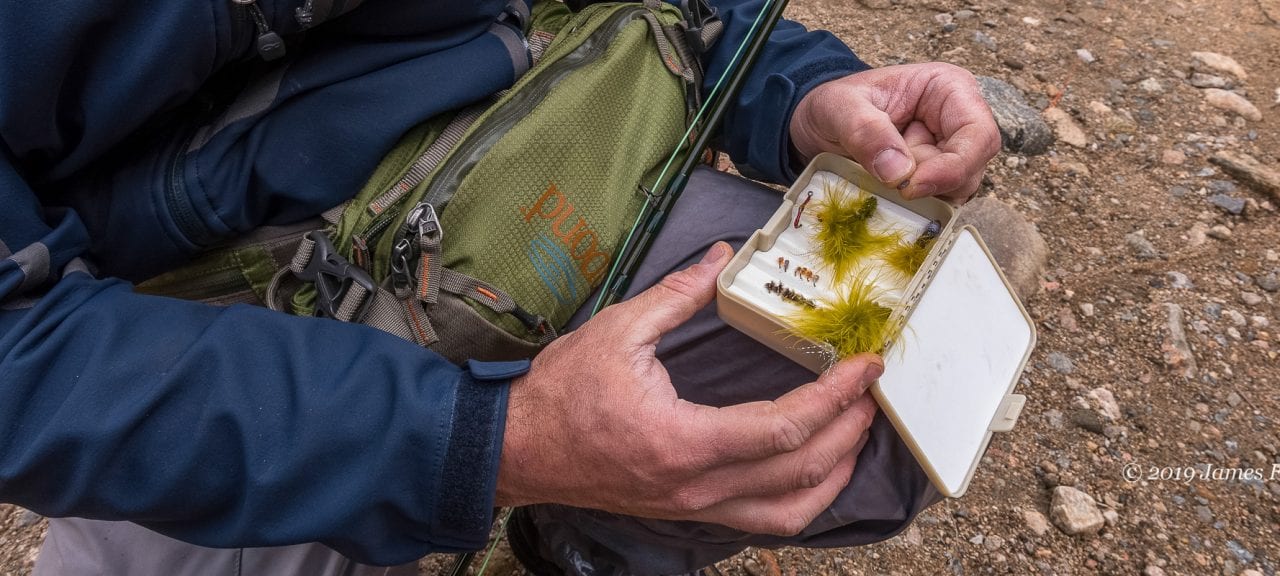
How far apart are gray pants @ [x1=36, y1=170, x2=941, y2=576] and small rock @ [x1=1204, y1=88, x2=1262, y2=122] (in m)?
2.44

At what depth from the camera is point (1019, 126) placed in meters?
2.88

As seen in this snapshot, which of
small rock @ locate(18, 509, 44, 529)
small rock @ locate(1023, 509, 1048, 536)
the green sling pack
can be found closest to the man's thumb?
the green sling pack

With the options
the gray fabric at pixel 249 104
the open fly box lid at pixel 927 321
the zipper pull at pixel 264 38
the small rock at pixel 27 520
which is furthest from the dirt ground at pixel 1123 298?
the zipper pull at pixel 264 38

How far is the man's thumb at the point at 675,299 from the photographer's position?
116 centimetres

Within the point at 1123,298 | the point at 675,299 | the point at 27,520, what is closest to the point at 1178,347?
the point at 1123,298

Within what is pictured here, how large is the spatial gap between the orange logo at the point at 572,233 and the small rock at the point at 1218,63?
2921 mm

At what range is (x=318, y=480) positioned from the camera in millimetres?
1089

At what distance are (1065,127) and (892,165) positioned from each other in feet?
6.64

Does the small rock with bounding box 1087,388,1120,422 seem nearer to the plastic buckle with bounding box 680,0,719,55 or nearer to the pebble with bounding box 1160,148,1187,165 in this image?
the pebble with bounding box 1160,148,1187,165

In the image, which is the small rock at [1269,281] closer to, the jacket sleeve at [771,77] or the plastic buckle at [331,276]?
the jacket sleeve at [771,77]

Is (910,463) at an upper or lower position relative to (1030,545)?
upper

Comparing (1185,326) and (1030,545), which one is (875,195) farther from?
(1185,326)

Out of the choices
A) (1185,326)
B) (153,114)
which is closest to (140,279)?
(153,114)

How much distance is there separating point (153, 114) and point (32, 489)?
1.76ft
